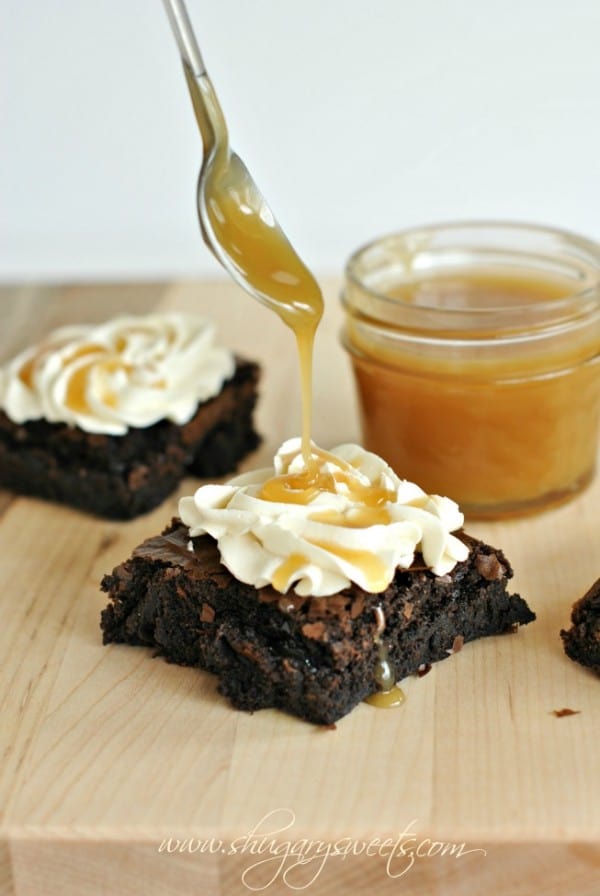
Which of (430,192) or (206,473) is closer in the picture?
(206,473)

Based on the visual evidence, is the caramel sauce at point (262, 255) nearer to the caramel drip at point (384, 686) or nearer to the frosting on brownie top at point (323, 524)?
the frosting on brownie top at point (323, 524)

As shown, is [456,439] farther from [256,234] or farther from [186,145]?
[186,145]

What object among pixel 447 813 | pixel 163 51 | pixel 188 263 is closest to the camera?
pixel 447 813

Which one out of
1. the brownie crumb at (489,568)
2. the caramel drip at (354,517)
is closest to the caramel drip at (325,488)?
the caramel drip at (354,517)

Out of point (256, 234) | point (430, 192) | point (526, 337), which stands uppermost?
point (256, 234)

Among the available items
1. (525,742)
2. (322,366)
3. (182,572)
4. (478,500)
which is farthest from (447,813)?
(322,366)

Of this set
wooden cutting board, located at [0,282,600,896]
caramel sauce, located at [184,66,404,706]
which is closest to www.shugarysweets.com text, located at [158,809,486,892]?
wooden cutting board, located at [0,282,600,896]

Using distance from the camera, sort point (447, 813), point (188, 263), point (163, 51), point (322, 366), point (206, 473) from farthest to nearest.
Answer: point (188, 263) < point (163, 51) < point (322, 366) < point (206, 473) < point (447, 813)
